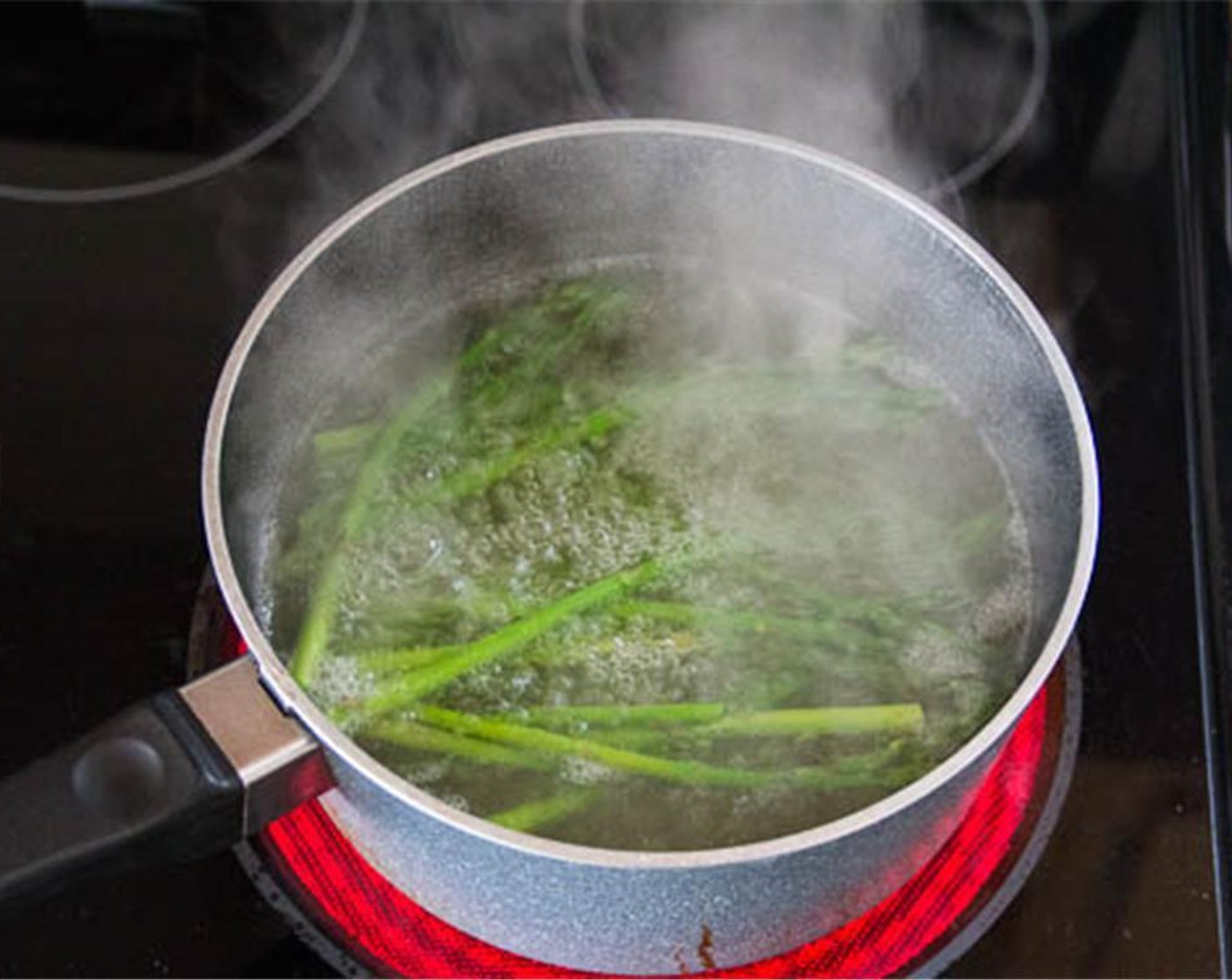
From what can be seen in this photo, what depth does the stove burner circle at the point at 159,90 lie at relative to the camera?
979 mm

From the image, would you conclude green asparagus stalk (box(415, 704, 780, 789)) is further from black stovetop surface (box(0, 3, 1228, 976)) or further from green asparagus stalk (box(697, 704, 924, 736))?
black stovetop surface (box(0, 3, 1228, 976))

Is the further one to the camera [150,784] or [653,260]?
[653,260]

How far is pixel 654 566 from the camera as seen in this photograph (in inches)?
31.8

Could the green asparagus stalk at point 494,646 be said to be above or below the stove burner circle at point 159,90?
below

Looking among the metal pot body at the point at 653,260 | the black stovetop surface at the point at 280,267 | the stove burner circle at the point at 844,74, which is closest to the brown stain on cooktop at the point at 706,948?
the metal pot body at the point at 653,260

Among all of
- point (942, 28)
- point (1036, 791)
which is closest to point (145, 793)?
point (1036, 791)

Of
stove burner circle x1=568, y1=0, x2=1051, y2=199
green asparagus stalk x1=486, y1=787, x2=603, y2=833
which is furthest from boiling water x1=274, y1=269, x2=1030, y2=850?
stove burner circle x1=568, y1=0, x2=1051, y2=199

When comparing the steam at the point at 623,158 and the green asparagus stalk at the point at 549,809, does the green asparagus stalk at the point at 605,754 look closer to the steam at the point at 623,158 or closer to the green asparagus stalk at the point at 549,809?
the green asparagus stalk at the point at 549,809

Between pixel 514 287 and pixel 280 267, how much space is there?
5.0 inches

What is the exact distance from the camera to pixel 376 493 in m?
0.83

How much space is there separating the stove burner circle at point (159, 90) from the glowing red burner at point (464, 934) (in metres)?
0.36

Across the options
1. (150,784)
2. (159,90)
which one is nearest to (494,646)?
(150,784)

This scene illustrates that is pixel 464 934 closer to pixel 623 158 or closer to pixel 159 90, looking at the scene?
pixel 623 158

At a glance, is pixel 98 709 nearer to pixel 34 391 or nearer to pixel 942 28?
pixel 34 391
